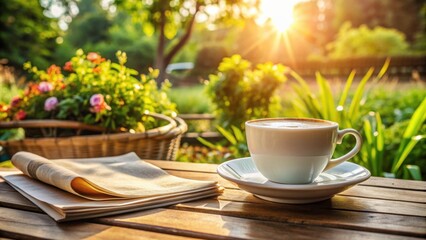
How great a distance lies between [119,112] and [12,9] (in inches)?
612

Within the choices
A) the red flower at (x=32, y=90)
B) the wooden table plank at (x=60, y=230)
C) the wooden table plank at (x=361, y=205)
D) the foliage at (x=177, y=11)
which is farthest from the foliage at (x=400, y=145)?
the foliage at (x=177, y=11)

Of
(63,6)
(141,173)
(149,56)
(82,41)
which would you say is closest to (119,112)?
(141,173)

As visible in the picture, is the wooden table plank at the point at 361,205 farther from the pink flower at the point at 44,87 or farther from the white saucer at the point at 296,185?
the pink flower at the point at 44,87

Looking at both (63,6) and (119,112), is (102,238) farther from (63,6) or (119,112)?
(63,6)

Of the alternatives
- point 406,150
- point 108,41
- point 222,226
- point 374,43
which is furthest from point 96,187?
point 108,41

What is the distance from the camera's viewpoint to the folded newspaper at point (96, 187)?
0.81 m

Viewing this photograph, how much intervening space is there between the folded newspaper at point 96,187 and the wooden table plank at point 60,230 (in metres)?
0.02

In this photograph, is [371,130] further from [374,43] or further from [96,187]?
[374,43]

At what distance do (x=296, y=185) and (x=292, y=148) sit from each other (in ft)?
0.22

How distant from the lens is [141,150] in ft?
5.59

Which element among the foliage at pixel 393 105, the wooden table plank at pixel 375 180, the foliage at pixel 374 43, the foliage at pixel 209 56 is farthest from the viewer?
the foliage at pixel 209 56

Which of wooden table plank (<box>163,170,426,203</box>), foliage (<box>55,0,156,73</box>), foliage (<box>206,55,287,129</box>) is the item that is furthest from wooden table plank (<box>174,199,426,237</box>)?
foliage (<box>55,0,156,73</box>)

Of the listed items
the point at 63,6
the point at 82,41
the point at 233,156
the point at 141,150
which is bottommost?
the point at 233,156

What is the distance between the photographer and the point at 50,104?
79.6 inches
